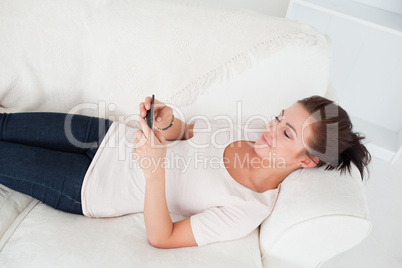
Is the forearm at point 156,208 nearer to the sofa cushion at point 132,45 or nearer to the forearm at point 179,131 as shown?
the forearm at point 179,131

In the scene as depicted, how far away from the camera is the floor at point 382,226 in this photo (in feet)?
4.60

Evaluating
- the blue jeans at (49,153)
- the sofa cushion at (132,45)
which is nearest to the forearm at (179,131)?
the sofa cushion at (132,45)

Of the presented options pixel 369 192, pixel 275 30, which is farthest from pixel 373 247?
pixel 275 30

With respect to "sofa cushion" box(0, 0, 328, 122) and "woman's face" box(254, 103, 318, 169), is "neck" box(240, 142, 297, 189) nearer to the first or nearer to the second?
"woman's face" box(254, 103, 318, 169)

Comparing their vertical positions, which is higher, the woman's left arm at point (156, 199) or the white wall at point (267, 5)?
the white wall at point (267, 5)

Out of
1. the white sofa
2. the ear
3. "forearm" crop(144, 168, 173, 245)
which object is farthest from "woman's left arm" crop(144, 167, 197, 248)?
the ear

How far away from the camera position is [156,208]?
2.95 feet

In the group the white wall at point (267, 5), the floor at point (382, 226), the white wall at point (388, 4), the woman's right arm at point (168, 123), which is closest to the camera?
the woman's right arm at point (168, 123)

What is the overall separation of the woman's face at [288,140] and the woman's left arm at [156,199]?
34 cm

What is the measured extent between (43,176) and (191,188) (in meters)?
0.47

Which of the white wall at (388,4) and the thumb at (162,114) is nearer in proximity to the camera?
the thumb at (162,114)

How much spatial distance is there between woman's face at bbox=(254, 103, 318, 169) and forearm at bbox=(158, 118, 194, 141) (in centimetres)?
30

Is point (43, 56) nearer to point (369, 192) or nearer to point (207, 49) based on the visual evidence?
point (207, 49)

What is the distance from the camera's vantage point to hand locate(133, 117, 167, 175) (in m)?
0.86
